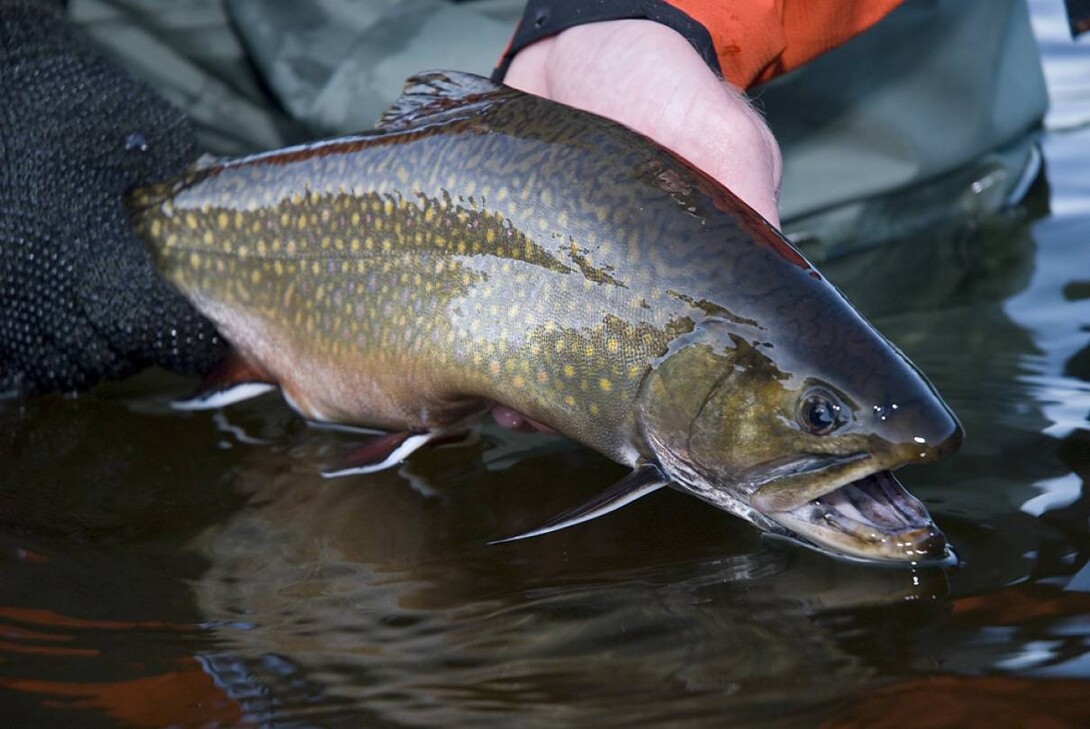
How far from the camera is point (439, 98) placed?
277 cm

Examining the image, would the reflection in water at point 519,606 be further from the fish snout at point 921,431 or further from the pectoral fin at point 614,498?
the fish snout at point 921,431

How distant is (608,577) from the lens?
2332mm

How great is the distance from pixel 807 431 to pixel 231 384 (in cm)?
158

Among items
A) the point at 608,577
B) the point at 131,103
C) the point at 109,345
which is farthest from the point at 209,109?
the point at 608,577

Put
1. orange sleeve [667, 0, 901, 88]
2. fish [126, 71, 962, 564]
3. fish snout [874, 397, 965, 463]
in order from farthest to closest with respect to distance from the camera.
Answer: orange sleeve [667, 0, 901, 88] → fish [126, 71, 962, 564] → fish snout [874, 397, 965, 463]

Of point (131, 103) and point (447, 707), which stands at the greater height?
point (131, 103)

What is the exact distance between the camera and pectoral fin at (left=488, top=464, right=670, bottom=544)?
2.26m

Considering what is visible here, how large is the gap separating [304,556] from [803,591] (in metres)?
0.94

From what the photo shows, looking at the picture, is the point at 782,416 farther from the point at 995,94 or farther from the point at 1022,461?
the point at 995,94

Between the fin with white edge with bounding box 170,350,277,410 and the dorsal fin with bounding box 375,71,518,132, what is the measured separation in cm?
73

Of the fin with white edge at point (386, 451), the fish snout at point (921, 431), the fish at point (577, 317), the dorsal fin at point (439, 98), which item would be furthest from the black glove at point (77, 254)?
the fish snout at point (921, 431)

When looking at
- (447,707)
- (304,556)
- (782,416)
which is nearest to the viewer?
(447,707)

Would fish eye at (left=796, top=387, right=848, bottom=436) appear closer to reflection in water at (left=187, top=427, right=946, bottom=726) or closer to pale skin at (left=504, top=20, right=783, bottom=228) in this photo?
reflection in water at (left=187, top=427, right=946, bottom=726)

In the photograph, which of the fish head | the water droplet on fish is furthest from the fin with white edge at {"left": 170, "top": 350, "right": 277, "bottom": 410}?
the fish head
